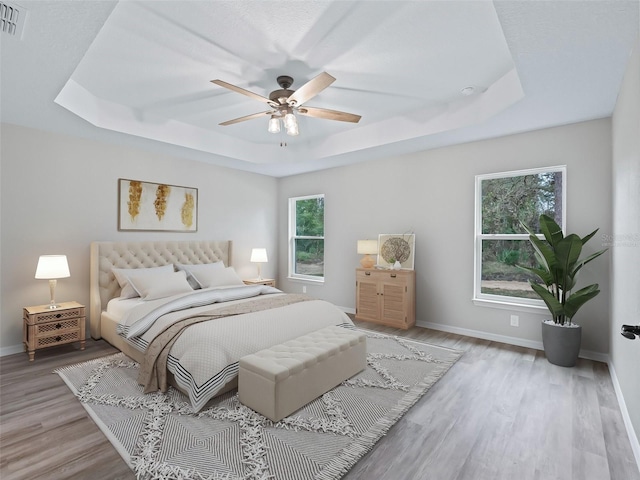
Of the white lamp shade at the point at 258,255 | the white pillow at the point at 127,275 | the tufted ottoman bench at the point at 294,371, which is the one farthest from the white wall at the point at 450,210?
the white pillow at the point at 127,275

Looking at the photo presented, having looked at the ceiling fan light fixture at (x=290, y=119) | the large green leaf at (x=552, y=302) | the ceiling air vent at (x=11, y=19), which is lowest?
the large green leaf at (x=552, y=302)

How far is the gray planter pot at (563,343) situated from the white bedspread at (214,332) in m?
2.06

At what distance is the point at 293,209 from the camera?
6.50 m

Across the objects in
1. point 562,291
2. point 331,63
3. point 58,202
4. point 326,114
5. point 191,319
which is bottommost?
point 191,319

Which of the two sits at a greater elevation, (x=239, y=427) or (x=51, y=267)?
(x=51, y=267)

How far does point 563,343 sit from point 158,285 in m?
4.42

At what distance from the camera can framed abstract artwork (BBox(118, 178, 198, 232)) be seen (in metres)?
4.48

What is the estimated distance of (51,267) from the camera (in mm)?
3475

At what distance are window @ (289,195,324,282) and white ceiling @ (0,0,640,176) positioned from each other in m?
2.00

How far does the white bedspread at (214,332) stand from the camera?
243cm

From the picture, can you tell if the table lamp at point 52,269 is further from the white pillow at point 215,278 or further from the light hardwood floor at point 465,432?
the white pillow at point 215,278

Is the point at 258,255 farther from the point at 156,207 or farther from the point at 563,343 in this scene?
the point at 563,343

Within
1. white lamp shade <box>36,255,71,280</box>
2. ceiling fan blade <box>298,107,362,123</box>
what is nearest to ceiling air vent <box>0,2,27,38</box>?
ceiling fan blade <box>298,107,362,123</box>

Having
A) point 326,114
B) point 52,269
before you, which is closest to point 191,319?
point 52,269
